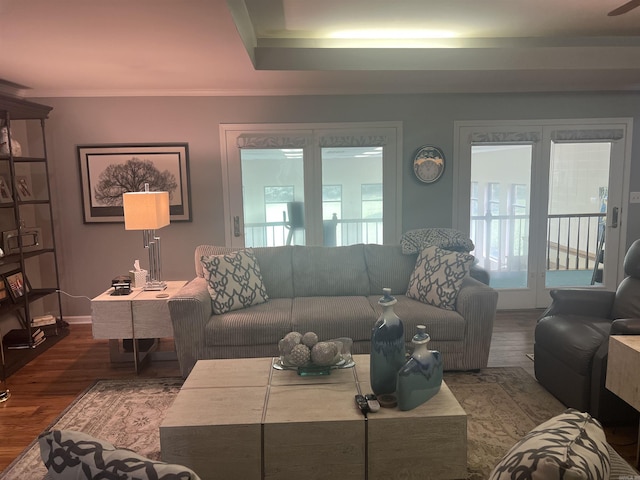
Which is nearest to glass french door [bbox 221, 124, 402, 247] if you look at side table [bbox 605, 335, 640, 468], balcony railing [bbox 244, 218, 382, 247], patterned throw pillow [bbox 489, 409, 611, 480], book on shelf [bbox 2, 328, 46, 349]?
balcony railing [bbox 244, 218, 382, 247]

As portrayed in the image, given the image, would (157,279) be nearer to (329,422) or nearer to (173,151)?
(173,151)

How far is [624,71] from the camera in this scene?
411 cm

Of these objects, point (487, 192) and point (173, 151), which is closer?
point (173, 151)

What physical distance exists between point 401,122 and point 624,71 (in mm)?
1972

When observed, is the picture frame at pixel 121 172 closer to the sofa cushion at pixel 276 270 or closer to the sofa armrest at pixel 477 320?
the sofa cushion at pixel 276 270

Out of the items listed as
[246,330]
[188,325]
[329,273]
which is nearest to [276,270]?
[329,273]

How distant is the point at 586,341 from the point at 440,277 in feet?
3.52

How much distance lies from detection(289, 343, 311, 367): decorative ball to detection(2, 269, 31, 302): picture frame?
275cm

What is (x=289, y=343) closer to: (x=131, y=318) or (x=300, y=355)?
(x=300, y=355)

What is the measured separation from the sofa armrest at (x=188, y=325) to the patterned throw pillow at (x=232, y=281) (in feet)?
0.59

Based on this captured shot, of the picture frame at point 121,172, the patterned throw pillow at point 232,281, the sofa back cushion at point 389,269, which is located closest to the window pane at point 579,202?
the sofa back cushion at point 389,269

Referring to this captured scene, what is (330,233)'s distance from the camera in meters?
5.09

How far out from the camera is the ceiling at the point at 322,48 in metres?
2.70

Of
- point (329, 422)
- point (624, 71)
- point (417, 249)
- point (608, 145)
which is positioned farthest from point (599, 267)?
point (329, 422)
